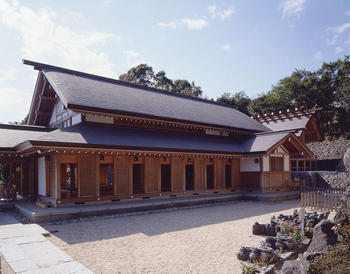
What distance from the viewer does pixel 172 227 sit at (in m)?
8.72

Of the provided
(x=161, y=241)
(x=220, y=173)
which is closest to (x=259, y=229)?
(x=161, y=241)

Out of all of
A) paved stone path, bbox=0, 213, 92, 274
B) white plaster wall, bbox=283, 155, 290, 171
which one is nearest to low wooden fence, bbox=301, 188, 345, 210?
white plaster wall, bbox=283, 155, 290, 171

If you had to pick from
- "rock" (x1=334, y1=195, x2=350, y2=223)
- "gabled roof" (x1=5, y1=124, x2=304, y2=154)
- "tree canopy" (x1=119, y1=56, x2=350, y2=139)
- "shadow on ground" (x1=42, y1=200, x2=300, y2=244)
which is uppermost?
"tree canopy" (x1=119, y1=56, x2=350, y2=139)

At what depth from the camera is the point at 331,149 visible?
75.0 feet

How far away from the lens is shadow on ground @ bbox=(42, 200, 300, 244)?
25.6ft

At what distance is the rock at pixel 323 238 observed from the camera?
5.14 meters

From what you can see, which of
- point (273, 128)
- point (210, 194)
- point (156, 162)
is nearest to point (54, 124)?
point (156, 162)

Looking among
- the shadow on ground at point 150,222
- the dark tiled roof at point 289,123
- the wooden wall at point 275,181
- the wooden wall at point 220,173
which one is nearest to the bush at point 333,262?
the shadow on ground at point 150,222

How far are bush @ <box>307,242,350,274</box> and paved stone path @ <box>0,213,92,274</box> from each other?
3.99 metres

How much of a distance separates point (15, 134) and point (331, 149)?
23787mm

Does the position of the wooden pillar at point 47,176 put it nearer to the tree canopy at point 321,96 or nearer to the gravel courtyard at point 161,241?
the gravel courtyard at point 161,241

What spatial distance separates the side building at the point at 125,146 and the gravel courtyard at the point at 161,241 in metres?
2.62

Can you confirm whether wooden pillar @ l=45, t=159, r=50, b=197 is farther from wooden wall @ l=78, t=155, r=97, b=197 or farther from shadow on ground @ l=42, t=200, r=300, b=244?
shadow on ground @ l=42, t=200, r=300, b=244

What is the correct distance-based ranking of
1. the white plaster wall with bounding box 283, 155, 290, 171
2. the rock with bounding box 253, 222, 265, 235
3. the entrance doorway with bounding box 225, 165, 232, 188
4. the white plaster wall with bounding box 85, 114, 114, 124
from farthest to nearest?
the white plaster wall with bounding box 283, 155, 290, 171, the entrance doorway with bounding box 225, 165, 232, 188, the white plaster wall with bounding box 85, 114, 114, 124, the rock with bounding box 253, 222, 265, 235
